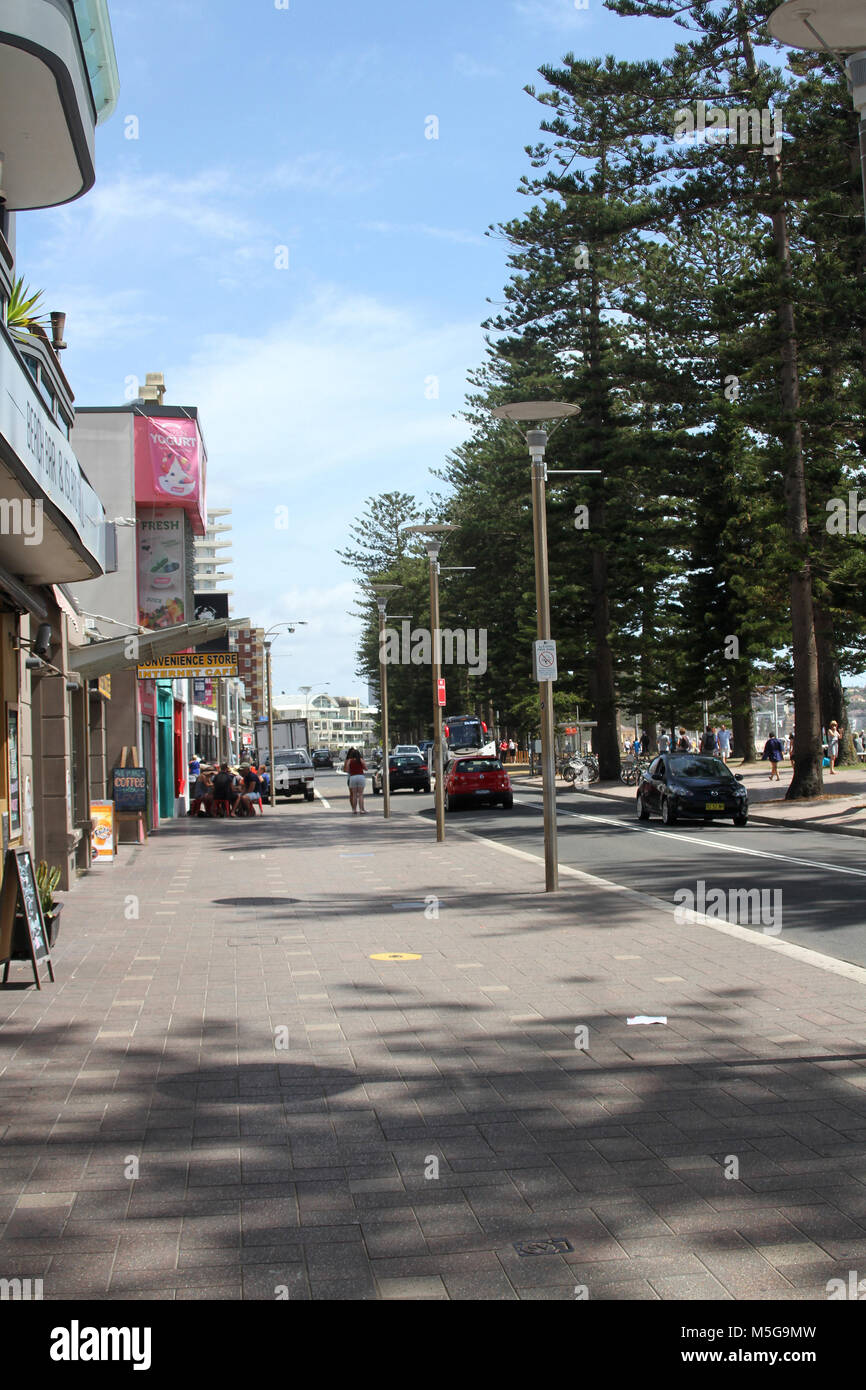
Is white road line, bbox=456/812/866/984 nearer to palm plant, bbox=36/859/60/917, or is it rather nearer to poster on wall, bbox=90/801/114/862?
palm plant, bbox=36/859/60/917

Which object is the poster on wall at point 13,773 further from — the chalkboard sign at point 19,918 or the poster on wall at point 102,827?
the poster on wall at point 102,827

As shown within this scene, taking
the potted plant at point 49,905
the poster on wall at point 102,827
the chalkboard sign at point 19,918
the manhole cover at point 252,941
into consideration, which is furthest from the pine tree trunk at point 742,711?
the chalkboard sign at point 19,918

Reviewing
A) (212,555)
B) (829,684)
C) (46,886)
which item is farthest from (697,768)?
(212,555)

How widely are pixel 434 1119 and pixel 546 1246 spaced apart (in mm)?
1621

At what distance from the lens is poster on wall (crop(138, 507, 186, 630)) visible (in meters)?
34.4

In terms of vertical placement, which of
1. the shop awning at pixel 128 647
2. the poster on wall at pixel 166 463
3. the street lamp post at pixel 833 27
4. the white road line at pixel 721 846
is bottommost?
the white road line at pixel 721 846

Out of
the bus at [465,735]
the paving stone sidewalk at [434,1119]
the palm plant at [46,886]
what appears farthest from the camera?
the bus at [465,735]

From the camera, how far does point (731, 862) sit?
18.4 meters

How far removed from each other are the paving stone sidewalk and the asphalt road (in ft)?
3.90

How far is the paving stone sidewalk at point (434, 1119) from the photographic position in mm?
4281

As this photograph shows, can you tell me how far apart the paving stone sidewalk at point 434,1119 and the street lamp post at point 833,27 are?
15.3 ft

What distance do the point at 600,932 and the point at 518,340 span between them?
34.8 m

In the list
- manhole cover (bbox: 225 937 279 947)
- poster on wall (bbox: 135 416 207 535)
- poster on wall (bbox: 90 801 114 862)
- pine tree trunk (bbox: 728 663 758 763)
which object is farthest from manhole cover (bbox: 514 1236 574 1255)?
pine tree trunk (bbox: 728 663 758 763)

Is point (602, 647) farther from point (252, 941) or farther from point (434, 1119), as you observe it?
point (434, 1119)
